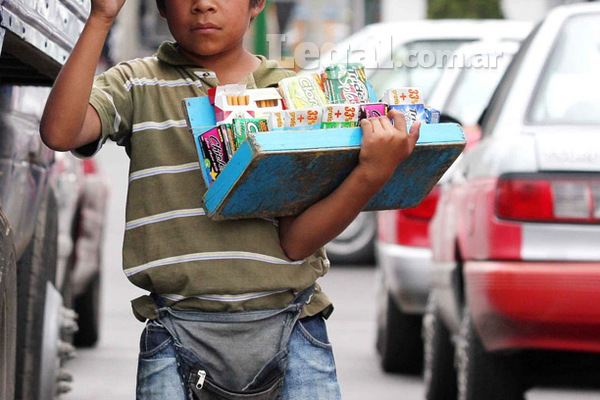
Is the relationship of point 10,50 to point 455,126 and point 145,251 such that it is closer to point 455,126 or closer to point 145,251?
point 145,251

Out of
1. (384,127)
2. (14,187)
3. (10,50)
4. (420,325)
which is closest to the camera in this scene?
(384,127)

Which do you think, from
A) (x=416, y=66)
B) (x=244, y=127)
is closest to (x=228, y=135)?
(x=244, y=127)

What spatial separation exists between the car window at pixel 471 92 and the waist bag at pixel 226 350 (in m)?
4.51

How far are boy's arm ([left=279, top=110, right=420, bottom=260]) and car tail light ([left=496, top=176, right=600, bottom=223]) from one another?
62.0 inches

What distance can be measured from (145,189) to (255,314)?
0.36 m

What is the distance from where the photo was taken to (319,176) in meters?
2.83

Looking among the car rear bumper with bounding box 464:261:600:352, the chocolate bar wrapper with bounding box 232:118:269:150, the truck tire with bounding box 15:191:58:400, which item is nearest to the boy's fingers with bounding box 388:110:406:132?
the chocolate bar wrapper with bounding box 232:118:269:150

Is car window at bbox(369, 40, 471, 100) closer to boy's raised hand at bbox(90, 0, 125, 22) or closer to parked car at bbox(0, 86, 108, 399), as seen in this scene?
parked car at bbox(0, 86, 108, 399)

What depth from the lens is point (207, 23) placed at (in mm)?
2912

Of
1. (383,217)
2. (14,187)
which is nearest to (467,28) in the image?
(383,217)

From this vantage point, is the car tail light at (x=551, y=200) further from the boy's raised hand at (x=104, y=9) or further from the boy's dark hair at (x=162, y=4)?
the boy's raised hand at (x=104, y=9)

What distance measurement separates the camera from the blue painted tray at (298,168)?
2688 millimetres

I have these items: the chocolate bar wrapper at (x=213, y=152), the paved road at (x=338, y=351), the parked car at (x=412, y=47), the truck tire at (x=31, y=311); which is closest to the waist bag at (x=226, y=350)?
the chocolate bar wrapper at (x=213, y=152)

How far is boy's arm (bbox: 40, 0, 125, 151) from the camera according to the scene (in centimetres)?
271
